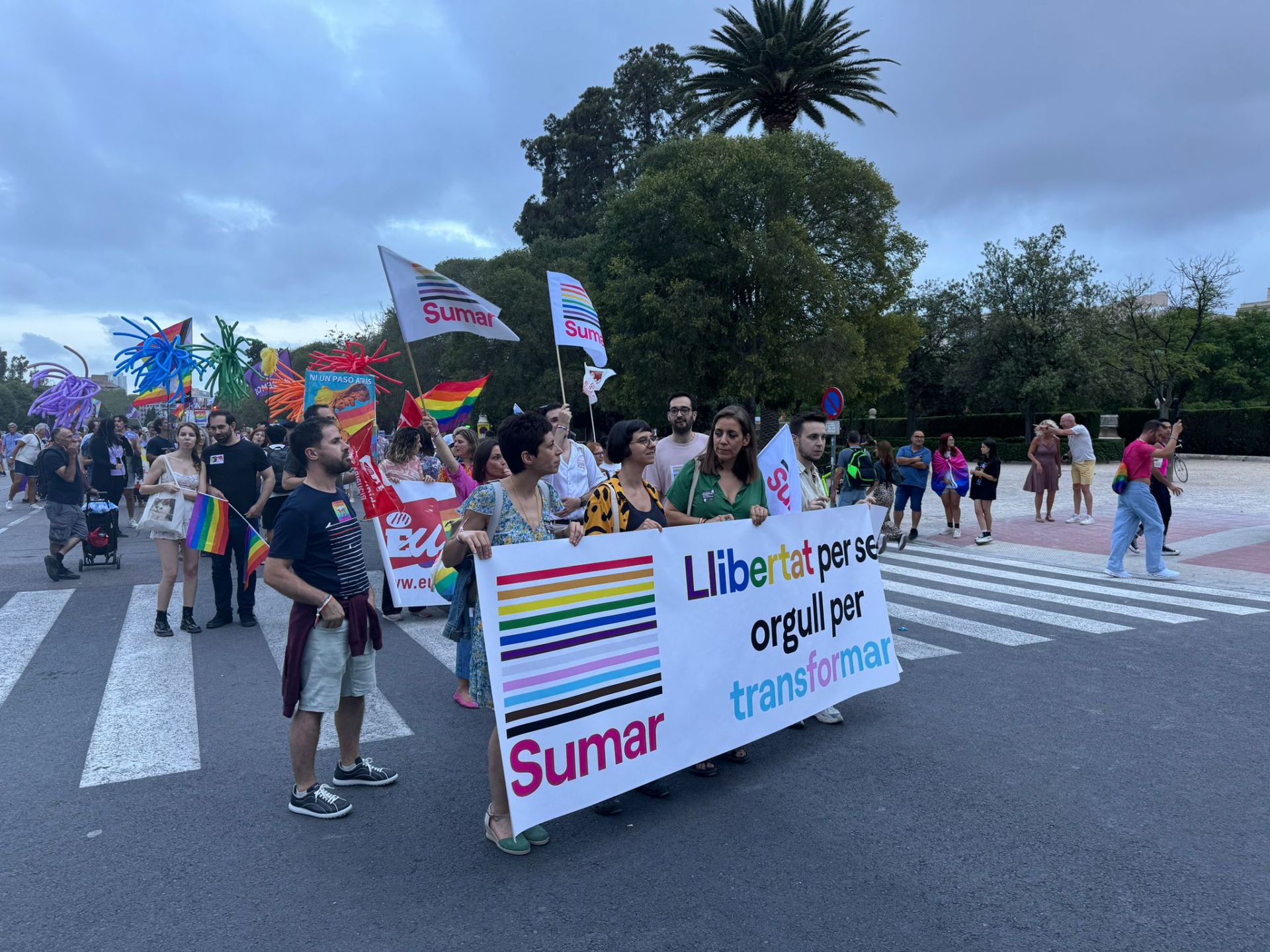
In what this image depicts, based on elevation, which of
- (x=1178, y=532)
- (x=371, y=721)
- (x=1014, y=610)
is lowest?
(x=1178, y=532)

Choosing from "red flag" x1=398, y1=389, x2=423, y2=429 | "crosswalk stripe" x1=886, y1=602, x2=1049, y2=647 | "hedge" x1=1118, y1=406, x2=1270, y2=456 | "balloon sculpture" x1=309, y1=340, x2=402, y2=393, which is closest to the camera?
"red flag" x1=398, y1=389, x2=423, y2=429

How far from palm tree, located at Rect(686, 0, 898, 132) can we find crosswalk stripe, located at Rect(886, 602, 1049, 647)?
90.2 feet

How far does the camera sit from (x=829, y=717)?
505cm

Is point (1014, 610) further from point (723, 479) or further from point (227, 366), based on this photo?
point (227, 366)

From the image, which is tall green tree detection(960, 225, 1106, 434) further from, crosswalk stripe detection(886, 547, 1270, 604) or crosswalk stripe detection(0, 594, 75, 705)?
crosswalk stripe detection(0, 594, 75, 705)

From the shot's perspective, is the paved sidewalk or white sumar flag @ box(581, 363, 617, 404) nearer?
the paved sidewalk

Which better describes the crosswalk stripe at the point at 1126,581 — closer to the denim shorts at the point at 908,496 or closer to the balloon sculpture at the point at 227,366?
the denim shorts at the point at 908,496

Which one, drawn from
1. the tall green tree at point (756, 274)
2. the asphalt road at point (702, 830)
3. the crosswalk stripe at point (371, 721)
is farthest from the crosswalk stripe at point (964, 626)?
the tall green tree at point (756, 274)

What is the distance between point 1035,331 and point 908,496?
28560 millimetres

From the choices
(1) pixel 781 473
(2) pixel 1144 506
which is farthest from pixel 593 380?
(1) pixel 781 473

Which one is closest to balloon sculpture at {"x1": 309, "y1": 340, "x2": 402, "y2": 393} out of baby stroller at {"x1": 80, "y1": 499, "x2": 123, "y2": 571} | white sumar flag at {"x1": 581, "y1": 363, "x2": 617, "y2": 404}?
white sumar flag at {"x1": 581, "y1": 363, "x2": 617, "y2": 404}

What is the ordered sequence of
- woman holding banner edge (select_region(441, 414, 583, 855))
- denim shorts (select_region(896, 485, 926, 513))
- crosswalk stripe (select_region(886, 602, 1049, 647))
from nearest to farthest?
1. woman holding banner edge (select_region(441, 414, 583, 855))
2. crosswalk stripe (select_region(886, 602, 1049, 647))
3. denim shorts (select_region(896, 485, 926, 513))

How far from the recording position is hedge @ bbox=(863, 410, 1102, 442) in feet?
135

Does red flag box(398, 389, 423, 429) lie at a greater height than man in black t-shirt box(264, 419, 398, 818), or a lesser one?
greater
